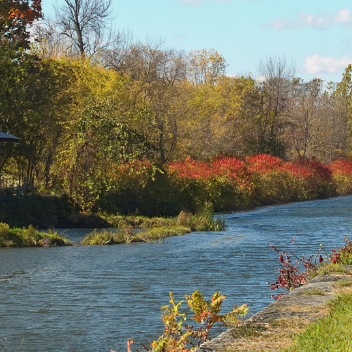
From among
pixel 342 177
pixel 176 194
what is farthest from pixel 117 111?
pixel 342 177

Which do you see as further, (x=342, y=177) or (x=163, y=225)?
(x=342, y=177)

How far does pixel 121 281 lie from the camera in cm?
1335

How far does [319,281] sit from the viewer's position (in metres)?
8.35

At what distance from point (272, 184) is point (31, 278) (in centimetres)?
2731

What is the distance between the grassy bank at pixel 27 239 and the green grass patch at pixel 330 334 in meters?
13.7

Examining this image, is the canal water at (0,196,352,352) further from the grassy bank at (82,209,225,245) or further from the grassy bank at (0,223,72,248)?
the grassy bank at (82,209,225,245)

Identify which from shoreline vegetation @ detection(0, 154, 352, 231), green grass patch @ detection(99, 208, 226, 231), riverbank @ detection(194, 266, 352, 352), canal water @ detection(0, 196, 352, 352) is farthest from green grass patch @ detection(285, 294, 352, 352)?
shoreline vegetation @ detection(0, 154, 352, 231)

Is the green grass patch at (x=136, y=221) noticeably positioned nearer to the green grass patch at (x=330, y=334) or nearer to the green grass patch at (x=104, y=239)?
the green grass patch at (x=104, y=239)

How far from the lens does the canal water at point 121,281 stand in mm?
9094

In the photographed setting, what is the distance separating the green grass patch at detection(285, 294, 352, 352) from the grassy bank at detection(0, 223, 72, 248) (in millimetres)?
13741

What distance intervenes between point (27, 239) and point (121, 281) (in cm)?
652

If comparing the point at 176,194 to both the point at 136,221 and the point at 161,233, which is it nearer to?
the point at 136,221

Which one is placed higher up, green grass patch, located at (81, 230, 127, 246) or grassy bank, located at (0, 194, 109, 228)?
grassy bank, located at (0, 194, 109, 228)

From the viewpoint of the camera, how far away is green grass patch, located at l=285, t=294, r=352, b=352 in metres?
5.07
